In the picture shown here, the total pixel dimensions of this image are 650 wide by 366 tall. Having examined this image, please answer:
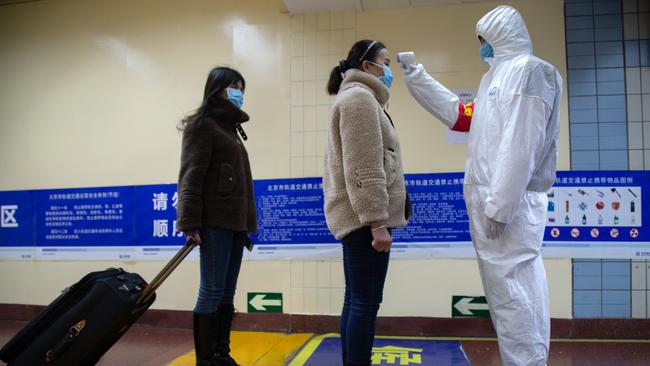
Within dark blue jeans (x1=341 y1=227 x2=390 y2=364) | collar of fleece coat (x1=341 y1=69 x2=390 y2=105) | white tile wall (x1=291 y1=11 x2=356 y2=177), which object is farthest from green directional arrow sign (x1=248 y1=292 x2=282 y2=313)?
collar of fleece coat (x1=341 y1=69 x2=390 y2=105)

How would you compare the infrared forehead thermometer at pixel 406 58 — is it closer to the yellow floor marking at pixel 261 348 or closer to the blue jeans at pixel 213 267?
the blue jeans at pixel 213 267

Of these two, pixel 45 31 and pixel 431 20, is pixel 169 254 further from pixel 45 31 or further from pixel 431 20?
pixel 431 20

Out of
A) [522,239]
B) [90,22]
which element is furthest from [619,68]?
[90,22]

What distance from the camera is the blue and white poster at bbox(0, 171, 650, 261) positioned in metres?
2.40

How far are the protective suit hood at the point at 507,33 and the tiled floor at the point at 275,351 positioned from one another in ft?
4.71

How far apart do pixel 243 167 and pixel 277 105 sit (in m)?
0.92

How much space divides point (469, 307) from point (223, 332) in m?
1.39

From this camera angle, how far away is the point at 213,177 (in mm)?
1732

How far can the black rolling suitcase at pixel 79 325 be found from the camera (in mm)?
1490

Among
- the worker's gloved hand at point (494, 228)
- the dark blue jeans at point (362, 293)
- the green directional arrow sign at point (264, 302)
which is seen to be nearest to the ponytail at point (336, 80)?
the dark blue jeans at point (362, 293)

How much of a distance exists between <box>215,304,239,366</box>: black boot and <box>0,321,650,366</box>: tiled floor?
0.25 meters

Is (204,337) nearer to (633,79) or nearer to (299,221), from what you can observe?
(299,221)

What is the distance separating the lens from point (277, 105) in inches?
105

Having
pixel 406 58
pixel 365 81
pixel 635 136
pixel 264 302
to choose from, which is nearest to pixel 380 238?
pixel 365 81
